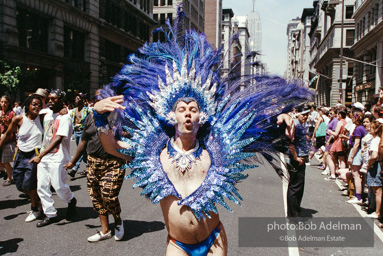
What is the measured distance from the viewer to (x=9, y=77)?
13820 millimetres

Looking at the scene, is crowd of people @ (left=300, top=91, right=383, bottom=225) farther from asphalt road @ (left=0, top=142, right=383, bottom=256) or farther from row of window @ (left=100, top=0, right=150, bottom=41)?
row of window @ (left=100, top=0, right=150, bottom=41)

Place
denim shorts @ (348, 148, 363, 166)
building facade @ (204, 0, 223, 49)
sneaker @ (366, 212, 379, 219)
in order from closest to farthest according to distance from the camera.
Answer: sneaker @ (366, 212, 379, 219)
denim shorts @ (348, 148, 363, 166)
building facade @ (204, 0, 223, 49)

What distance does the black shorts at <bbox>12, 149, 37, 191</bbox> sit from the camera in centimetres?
518

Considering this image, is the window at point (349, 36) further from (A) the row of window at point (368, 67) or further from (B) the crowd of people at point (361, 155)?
(B) the crowd of people at point (361, 155)

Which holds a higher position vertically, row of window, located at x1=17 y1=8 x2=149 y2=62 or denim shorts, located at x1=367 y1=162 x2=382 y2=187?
row of window, located at x1=17 y1=8 x2=149 y2=62

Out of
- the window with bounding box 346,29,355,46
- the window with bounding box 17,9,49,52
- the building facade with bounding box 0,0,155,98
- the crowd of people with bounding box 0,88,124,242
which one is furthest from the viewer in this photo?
the window with bounding box 346,29,355,46

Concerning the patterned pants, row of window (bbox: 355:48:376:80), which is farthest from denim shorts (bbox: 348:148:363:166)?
row of window (bbox: 355:48:376:80)

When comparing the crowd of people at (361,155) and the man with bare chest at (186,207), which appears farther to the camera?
the crowd of people at (361,155)

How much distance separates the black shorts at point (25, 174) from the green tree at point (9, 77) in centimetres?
998

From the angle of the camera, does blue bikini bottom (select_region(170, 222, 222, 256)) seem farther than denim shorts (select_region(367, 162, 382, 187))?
No

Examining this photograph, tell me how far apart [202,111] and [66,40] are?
75.1ft

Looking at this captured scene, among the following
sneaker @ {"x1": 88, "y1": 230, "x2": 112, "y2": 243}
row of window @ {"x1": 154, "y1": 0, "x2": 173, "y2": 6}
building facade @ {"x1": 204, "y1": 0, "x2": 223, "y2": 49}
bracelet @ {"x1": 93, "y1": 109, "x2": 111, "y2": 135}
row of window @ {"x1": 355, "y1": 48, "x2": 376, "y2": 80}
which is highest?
building facade @ {"x1": 204, "y1": 0, "x2": 223, "y2": 49}

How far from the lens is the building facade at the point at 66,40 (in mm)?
17312

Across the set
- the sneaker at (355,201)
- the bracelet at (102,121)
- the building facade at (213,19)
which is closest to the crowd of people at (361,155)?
the sneaker at (355,201)
